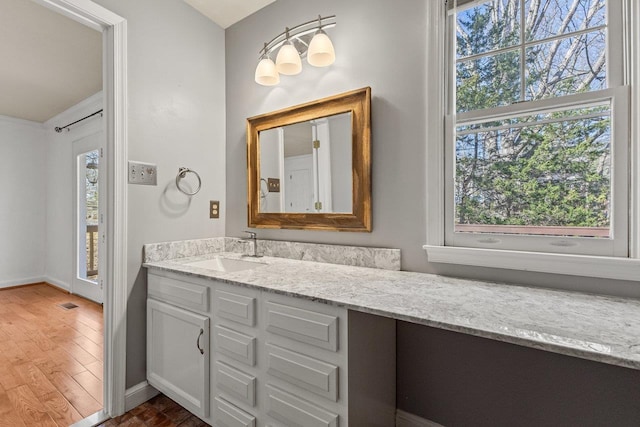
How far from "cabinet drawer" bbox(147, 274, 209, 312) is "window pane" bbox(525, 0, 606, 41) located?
187cm

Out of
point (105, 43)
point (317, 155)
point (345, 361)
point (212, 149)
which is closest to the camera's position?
point (345, 361)

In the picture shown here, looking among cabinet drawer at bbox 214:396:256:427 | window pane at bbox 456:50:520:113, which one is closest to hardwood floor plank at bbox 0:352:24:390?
cabinet drawer at bbox 214:396:256:427

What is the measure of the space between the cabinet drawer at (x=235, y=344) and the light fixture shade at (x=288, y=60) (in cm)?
146

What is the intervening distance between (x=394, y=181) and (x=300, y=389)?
1.03 metres

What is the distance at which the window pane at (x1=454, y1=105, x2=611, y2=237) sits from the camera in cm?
116

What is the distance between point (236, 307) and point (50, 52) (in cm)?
282

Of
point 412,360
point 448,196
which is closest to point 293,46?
point 448,196

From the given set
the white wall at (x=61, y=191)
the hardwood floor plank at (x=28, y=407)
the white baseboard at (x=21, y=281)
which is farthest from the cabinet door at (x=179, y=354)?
the white baseboard at (x=21, y=281)

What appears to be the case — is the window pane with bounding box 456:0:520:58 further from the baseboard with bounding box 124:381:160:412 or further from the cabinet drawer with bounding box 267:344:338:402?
the baseboard with bounding box 124:381:160:412

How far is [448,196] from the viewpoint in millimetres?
1443

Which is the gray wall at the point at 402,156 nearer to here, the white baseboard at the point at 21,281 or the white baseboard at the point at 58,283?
the white baseboard at the point at 58,283

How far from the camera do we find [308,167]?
6.14 ft

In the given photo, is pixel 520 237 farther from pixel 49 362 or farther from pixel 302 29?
pixel 49 362

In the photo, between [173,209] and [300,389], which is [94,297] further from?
[300,389]
